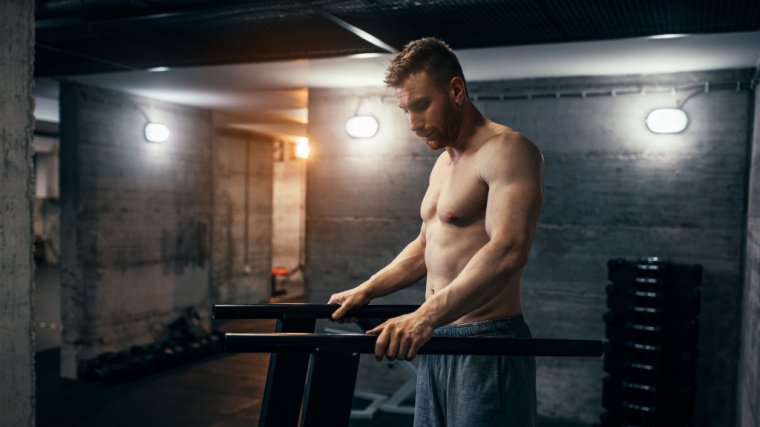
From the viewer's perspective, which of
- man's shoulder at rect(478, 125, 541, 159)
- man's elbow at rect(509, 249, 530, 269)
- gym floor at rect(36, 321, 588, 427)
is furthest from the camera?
gym floor at rect(36, 321, 588, 427)

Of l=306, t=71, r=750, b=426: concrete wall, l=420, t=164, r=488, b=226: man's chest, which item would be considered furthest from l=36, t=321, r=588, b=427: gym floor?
l=420, t=164, r=488, b=226: man's chest

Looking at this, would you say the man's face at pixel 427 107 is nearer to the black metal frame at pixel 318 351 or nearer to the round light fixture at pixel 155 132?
the black metal frame at pixel 318 351

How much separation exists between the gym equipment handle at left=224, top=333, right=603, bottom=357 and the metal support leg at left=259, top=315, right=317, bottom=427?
29 centimetres

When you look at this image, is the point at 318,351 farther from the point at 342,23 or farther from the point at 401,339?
the point at 342,23

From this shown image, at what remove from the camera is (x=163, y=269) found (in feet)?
20.7

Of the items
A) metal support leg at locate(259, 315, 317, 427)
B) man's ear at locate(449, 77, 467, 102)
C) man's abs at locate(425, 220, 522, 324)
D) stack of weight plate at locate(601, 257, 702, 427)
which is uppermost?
man's ear at locate(449, 77, 467, 102)

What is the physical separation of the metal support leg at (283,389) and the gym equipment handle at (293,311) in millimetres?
153

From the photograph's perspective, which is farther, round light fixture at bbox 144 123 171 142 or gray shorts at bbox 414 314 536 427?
round light fixture at bbox 144 123 171 142

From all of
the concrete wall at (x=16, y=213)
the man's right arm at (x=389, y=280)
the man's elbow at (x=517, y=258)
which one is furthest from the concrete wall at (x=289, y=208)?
the man's elbow at (x=517, y=258)

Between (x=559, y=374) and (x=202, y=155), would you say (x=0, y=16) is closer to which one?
(x=559, y=374)

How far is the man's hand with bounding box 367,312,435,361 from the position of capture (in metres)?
1.31

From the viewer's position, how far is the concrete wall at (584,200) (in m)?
4.10

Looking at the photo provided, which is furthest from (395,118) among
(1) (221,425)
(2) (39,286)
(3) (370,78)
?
(2) (39,286)

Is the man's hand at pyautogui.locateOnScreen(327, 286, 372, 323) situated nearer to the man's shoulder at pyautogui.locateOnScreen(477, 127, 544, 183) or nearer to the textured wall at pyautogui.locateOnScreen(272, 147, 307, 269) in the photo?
the man's shoulder at pyautogui.locateOnScreen(477, 127, 544, 183)
